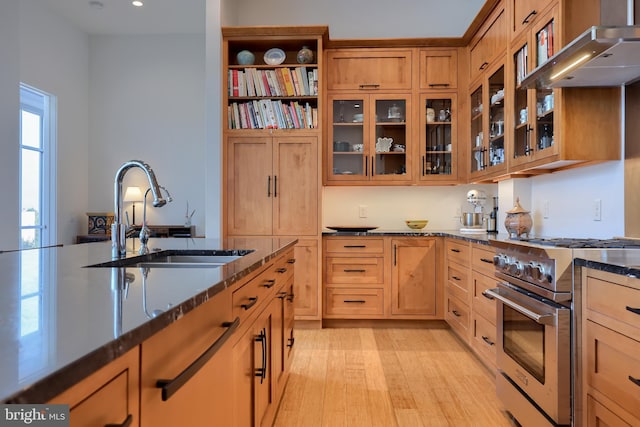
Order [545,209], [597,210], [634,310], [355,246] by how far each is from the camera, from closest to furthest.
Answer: [634,310] → [597,210] → [545,209] → [355,246]

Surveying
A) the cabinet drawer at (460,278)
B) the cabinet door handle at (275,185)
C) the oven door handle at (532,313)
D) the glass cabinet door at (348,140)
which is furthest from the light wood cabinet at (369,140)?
the oven door handle at (532,313)

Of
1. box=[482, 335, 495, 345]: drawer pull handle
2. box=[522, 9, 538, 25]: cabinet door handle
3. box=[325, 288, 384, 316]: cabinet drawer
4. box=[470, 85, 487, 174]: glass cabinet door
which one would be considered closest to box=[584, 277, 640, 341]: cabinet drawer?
box=[482, 335, 495, 345]: drawer pull handle

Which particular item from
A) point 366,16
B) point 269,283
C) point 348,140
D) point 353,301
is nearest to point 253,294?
point 269,283

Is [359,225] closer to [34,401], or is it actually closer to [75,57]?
[34,401]

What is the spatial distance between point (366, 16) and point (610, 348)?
3996mm

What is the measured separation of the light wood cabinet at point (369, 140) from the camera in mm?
4047

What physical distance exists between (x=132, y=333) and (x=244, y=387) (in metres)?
0.90

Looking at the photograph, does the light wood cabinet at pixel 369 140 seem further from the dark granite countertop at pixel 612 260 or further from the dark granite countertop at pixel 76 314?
the dark granite countertop at pixel 76 314

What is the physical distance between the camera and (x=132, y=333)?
58 cm

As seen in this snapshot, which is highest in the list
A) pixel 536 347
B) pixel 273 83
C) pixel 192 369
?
pixel 273 83

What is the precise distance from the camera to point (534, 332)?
74.2 inches

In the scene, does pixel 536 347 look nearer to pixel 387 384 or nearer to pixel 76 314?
pixel 387 384

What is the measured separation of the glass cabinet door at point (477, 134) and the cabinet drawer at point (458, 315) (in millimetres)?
1156

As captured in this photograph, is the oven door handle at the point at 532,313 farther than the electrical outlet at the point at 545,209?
No
